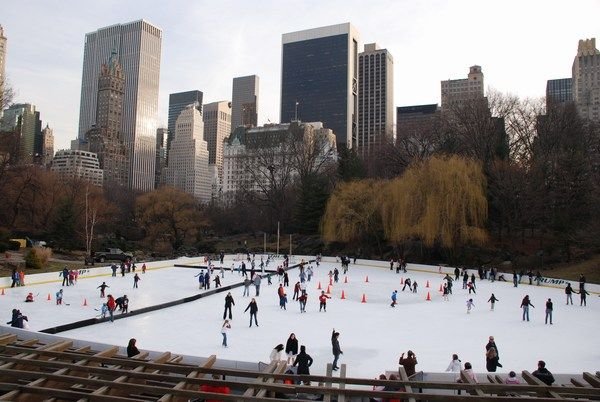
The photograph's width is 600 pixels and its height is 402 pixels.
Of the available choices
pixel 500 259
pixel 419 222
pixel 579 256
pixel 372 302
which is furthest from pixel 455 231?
pixel 372 302

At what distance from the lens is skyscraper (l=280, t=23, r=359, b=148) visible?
186500 millimetres

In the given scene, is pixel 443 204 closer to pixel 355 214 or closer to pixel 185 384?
pixel 355 214

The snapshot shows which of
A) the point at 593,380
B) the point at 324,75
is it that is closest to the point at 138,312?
the point at 593,380

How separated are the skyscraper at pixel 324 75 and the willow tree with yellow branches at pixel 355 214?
5498 inches

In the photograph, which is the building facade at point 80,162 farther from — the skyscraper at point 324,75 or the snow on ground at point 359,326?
the snow on ground at point 359,326

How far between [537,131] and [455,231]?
19.4 meters

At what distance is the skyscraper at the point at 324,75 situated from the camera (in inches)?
7343

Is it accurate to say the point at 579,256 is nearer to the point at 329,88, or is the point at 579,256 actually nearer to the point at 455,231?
the point at 455,231

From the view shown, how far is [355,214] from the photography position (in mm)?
46500

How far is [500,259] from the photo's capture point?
134ft

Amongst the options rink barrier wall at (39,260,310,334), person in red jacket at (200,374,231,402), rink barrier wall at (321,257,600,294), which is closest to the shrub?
rink barrier wall at (39,260,310,334)

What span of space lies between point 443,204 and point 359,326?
24.4m

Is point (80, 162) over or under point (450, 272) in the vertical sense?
over

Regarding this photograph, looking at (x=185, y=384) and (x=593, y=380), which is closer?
(x=185, y=384)
